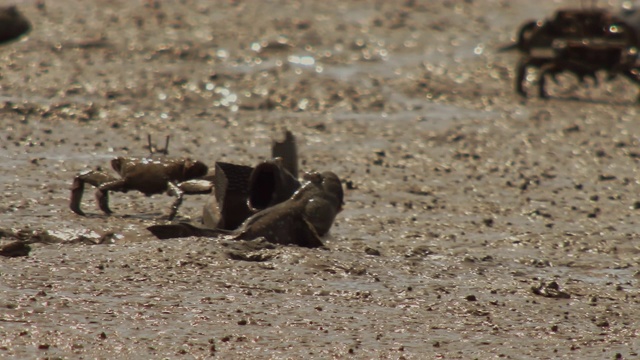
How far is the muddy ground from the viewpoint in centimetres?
485

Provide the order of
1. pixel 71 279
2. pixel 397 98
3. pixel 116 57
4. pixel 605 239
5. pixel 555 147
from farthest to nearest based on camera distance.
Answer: pixel 116 57 < pixel 397 98 < pixel 555 147 < pixel 605 239 < pixel 71 279

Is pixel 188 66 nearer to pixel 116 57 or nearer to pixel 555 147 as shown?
pixel 116 57

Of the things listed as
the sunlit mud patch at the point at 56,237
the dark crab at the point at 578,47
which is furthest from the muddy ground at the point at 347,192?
the dark crab at the point at 578,47

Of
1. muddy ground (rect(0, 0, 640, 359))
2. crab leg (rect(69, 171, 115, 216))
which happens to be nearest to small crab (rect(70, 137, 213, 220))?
crab leg (rect(69, 171, 115, 216))

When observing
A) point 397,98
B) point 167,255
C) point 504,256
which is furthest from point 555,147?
point 167,255

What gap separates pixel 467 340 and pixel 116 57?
8.53m

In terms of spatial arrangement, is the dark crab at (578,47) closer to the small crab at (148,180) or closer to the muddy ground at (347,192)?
the muddy ground at (347,192)

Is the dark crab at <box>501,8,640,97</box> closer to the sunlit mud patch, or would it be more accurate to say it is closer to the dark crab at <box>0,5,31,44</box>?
the dark crab at <box>0,5,31,44</box>

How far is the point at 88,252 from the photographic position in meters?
5.70

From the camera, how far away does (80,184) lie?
6.54 meters

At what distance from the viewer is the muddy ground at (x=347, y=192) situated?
4.85 metres

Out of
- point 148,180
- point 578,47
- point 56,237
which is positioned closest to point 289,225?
point 148,180

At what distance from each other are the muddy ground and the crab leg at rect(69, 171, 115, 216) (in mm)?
83

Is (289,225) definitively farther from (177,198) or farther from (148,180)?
(148,180)
